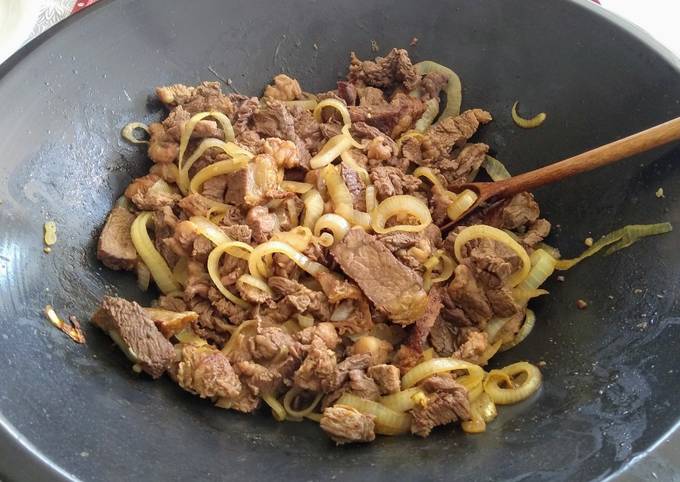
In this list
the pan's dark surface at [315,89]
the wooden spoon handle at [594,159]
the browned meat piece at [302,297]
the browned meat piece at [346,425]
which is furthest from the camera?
the browned meat piece at [302,297]

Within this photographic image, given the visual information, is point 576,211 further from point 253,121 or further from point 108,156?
point 108,156

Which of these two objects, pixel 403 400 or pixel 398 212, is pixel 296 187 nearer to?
Result: pixel 398 212

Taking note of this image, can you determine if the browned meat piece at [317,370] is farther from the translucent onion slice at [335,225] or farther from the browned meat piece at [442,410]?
the translucent onion slice at [335,225]

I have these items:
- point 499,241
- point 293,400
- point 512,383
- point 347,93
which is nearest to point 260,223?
point 293,400

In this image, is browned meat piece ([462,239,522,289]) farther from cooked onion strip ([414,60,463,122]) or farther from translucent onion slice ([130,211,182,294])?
translucent onion slice ([130,211,182,294])

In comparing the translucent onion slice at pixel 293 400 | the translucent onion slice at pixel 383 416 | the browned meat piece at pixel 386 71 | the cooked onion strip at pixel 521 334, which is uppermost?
the browned meat piece at pixel 386 71

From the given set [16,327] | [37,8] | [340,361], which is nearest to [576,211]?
[340,361]

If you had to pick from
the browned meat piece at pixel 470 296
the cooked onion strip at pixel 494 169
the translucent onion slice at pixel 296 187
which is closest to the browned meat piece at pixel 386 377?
the browned meat piece at pixel 470 296
